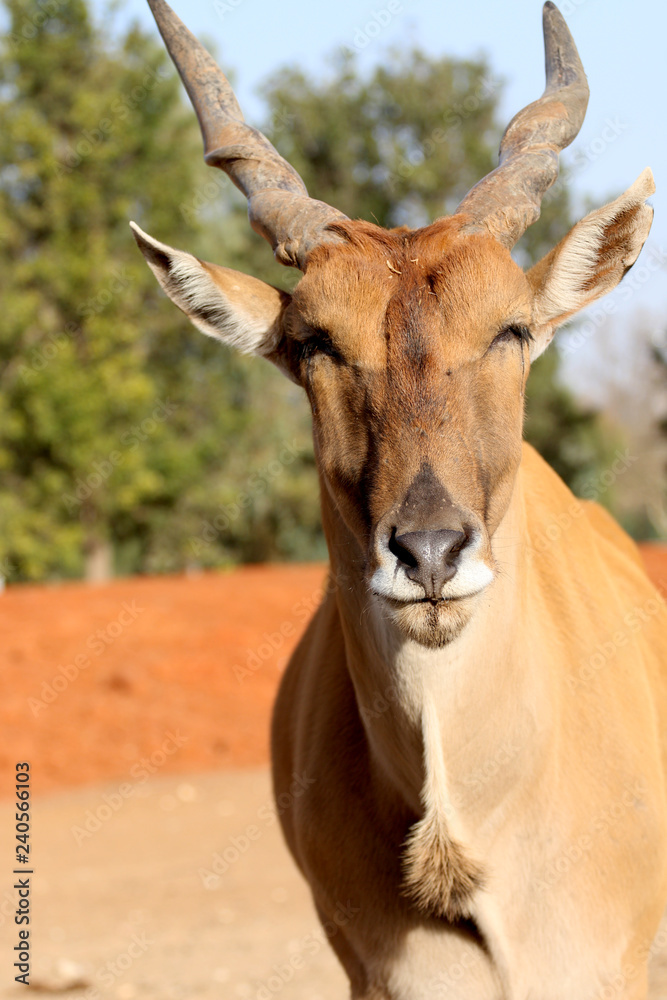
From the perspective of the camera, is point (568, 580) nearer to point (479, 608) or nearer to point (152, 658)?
point (479, 608)

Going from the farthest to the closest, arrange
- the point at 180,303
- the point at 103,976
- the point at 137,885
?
the point at 137,885 < the point at 103,976 < the point at 180,303

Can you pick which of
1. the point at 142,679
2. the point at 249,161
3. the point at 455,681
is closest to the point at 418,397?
the point at 455,681

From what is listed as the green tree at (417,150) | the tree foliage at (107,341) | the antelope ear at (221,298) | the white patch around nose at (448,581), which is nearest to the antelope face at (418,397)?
the white patch around nose at (448,581)

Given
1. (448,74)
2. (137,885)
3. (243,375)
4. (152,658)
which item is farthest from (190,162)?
(137,885)

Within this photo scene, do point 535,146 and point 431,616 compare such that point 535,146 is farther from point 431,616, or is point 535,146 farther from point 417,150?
point 417,150

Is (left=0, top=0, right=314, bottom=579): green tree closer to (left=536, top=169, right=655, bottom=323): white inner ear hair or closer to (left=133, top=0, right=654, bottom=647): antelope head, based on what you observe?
(left=133, top=0, right=654, bottom=647): antelope head

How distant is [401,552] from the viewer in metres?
2.84

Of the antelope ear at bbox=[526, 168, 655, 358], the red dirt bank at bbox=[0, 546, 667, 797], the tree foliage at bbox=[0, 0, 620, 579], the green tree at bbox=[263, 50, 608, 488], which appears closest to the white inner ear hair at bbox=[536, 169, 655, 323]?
the antelope ear at bbox=[526, 168, 655, 358]

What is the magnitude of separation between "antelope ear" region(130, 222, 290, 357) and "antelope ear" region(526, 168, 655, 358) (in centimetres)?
87

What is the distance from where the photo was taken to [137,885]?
29.9ft

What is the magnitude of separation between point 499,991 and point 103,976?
4.40m

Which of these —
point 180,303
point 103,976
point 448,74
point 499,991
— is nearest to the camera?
point 499,991

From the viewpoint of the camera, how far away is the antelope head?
116 inches

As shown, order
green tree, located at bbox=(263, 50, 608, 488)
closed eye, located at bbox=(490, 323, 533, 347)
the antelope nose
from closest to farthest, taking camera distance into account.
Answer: the antelope nose < closed eye, located at bbox=(490, 323, 533, 347) < green tree, located at bbox=(263, 50, 608, 488)
